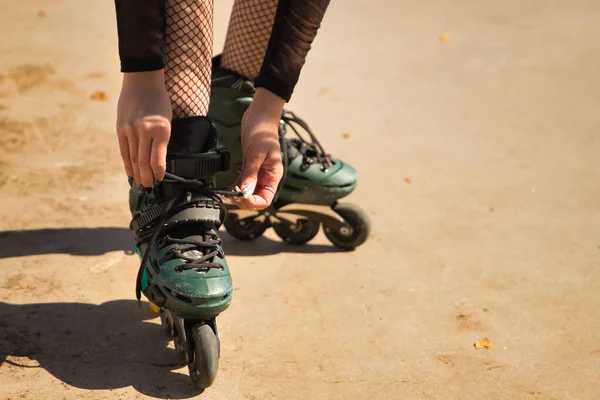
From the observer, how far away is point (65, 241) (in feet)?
8.81

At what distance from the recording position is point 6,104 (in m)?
3.69

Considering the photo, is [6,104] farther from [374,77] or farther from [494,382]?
[494,382]

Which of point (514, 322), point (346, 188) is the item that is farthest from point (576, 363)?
point (346, 188)

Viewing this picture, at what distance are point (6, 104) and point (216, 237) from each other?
198 centimetres

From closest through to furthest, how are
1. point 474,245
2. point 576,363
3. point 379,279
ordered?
point 576,363 < point 379,279 < point 474,245

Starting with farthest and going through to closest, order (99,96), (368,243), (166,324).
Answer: (99,96) < (368,243) < (166,324)

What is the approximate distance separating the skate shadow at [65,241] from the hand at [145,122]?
2.66 ft

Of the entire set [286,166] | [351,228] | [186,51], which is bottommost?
[351,228]

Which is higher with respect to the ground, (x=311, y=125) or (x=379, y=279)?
(x=379, y=279)

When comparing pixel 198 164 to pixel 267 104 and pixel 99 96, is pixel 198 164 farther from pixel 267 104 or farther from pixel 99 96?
pixel 99 96

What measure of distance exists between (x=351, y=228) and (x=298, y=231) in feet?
0.60

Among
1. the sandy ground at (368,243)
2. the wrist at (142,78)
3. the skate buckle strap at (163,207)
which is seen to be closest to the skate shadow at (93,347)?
the sandy ground at (368,243)

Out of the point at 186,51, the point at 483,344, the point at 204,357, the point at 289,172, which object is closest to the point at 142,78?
the point at 186,51

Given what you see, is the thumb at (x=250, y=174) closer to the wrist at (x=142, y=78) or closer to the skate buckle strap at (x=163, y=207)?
the skate buckle strap at (x=163, y=207)
